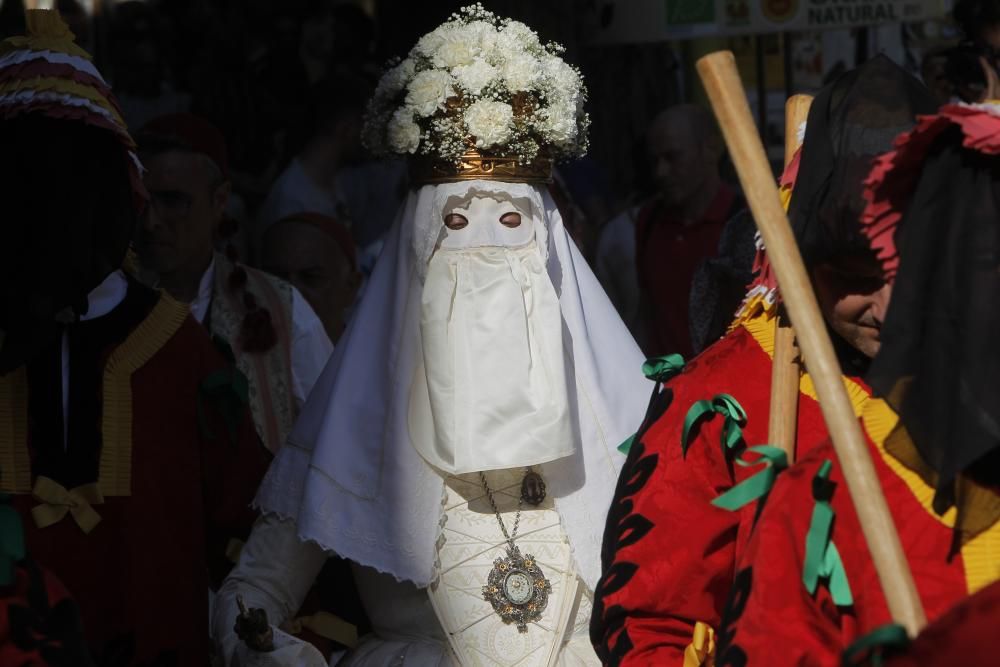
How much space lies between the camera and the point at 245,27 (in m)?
9.26

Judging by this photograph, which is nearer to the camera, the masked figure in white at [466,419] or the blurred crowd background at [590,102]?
the masked figure in white at [466,419]

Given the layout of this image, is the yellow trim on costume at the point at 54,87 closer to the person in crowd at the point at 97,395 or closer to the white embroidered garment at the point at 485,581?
the person in crowd at the point at 97,395

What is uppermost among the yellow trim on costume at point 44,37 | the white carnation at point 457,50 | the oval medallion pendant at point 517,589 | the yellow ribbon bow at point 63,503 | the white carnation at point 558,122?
the yellow trim on costume at point 44,37

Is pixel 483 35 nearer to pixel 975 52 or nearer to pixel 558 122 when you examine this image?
pixel 558 122

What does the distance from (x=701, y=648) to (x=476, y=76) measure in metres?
1.68

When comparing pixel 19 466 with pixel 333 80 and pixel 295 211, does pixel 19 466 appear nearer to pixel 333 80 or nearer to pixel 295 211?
pixel 295 211

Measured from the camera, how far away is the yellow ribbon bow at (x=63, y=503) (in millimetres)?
4062

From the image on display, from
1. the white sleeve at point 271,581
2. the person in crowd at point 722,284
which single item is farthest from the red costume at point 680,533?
the person in crowd at point 722,284

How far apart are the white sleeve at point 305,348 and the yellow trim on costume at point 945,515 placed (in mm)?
3154

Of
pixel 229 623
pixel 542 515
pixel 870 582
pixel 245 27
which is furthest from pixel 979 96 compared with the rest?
pixel 245 27

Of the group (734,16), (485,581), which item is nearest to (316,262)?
(734,16)

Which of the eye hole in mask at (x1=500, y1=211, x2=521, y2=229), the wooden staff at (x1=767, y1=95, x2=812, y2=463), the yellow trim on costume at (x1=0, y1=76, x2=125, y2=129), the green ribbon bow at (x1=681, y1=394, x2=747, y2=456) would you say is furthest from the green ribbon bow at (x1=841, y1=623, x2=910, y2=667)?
the yellow trim on costume at (x1=0, y1=76, x2=125, y2=129)

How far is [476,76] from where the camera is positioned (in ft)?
14.0

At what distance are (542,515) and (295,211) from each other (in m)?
3.61
